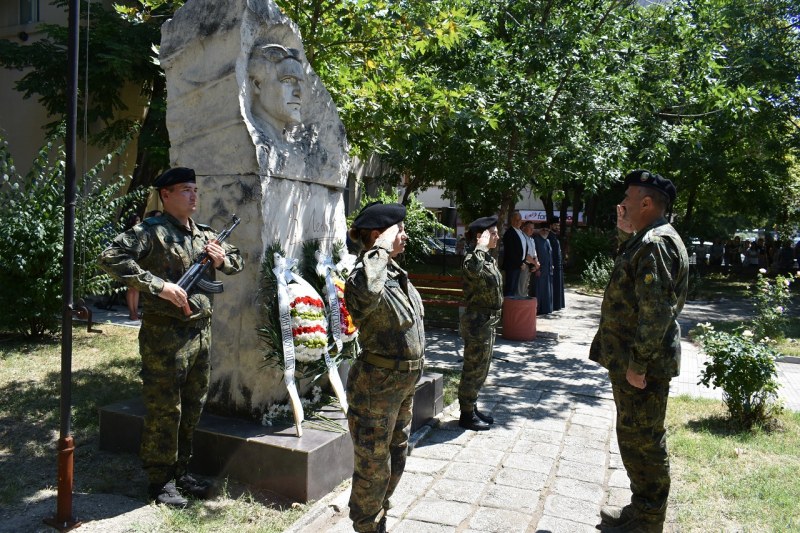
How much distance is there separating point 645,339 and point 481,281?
2.15 metres

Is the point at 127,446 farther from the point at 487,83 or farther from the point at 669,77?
the point at 669,77

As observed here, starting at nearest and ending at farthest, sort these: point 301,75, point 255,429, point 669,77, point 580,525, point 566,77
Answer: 1. point 580,525
2. point 255,429
3. point 301,75
4. point 566,77
5. point 669,77

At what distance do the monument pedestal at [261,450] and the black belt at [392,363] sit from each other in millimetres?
993

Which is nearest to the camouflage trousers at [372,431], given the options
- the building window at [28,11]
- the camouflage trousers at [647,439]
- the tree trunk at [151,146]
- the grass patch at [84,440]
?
the grass patch at [84,440]

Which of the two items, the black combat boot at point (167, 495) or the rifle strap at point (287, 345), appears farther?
the rifle strap at point (287, 345)

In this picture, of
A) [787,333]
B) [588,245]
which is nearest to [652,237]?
[787,333]

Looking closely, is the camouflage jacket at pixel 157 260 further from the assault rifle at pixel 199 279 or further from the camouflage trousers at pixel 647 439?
the camouflage trousers at pixel 647 439

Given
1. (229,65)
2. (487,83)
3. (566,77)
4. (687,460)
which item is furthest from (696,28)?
(229,65)

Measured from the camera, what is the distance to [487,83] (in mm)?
8961

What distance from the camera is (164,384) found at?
3.93 meters

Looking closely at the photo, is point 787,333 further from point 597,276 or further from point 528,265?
point 597,276

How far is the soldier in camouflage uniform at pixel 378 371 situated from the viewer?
339cm

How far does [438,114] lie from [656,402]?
4847 mm

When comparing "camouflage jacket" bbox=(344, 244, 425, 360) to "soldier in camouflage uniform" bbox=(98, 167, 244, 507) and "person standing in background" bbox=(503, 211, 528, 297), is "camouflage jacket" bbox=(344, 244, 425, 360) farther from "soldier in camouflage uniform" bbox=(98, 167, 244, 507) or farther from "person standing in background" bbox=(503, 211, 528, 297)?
"person standing in background" bbox=(503, 211, 528, 297)
